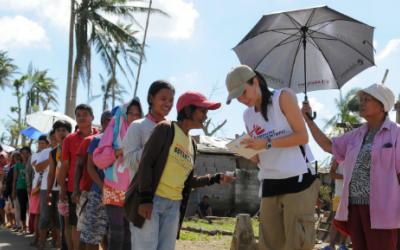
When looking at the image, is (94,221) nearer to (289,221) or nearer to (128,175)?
(128,175)

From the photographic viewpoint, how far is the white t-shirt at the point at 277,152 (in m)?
4.45

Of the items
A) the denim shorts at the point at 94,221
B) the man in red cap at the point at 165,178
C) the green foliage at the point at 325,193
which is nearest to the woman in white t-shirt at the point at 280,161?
the man in red cap at the point at 165,178

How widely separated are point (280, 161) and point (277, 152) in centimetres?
Answer: 7

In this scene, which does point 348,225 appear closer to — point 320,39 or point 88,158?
point 320,39

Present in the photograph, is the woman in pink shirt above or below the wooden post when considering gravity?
above

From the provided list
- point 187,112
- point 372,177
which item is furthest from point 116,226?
point 372,177

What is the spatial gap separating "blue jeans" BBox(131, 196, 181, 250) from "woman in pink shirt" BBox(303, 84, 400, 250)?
1.35m

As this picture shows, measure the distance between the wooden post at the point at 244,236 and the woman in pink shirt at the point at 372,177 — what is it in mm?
3434

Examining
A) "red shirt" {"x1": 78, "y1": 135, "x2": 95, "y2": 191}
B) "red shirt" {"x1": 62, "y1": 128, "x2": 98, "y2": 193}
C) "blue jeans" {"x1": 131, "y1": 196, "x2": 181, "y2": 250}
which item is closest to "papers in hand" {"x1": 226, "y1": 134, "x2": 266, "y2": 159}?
"blue jeans" {"x1": 131, "y1": 196, "x2": 181, "y2": 250}

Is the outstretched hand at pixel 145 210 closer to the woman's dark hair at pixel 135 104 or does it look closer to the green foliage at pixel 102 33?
the woman's dark hair at pixel 135 104

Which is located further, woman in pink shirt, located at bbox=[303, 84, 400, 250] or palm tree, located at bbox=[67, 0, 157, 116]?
palm tree, located at bbox=[67, 0, 157, 116]

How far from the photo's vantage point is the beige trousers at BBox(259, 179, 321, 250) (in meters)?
4.33

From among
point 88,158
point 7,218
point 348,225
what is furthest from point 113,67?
point 348,225

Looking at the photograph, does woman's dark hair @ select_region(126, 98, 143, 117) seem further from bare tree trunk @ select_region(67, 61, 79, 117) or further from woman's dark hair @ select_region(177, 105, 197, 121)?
bare tree trunk @ select_region(67, 61, 79, 117)
